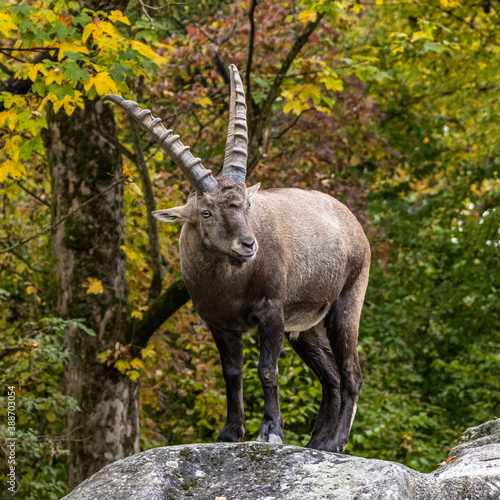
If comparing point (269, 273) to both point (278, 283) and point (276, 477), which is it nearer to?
point (278, 283)

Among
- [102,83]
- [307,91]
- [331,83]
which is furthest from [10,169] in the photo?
[331,83]

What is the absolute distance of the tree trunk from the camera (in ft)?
28.9

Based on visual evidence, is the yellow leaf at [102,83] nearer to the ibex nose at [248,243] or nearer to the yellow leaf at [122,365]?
the ibex nose at [248,243]

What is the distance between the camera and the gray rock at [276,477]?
4.36 meters

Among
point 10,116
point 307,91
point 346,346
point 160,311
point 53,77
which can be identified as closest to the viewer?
point 346,346

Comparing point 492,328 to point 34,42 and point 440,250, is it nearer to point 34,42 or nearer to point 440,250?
point 440,250

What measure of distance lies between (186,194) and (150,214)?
9.46ft

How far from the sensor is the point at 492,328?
599 inches

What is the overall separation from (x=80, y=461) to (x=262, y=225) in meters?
4.74

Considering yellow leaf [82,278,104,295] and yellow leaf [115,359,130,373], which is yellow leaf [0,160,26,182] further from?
yellow leaf [115,359,130,373]

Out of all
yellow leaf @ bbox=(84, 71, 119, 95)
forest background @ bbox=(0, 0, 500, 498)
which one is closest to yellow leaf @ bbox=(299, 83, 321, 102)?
forest background @ bbox=(0, 0, 500, 498)

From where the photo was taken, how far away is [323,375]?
6398mm

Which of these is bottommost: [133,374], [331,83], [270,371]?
[133,374]

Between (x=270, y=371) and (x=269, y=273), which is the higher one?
(x=269, y=273)
